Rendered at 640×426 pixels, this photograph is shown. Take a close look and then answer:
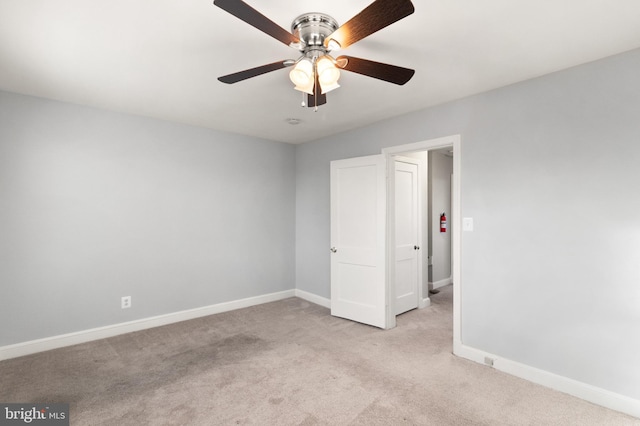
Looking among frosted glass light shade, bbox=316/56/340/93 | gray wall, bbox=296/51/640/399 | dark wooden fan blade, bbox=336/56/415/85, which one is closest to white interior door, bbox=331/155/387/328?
gray wall, bbox=296/51/640/399

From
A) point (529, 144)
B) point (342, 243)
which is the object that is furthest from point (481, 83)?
point (342, 243)

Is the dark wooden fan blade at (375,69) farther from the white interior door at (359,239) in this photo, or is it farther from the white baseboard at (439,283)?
the white baseboard at (439,283)

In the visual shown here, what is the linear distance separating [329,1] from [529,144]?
205cm

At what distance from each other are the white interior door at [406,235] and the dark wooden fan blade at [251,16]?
2.81 meters

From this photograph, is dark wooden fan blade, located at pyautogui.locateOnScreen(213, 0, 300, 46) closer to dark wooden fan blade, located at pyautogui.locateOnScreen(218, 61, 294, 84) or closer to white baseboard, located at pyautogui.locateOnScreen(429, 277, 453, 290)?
dark wooden fan blade, located at pyautogui.locateOnScreen(218, 61, 294, 84)

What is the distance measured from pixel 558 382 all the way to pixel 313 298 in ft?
10.1

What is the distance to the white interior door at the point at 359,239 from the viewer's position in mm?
3777

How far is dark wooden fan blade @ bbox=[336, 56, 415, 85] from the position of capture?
5.82ft

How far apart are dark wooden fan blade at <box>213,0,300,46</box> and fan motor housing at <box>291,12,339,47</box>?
25cm

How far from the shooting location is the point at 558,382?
2471mm

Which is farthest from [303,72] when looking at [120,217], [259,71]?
[120,217]

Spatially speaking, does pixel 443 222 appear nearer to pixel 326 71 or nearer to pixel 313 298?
pixel 313 298

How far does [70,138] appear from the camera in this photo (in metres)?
3.28

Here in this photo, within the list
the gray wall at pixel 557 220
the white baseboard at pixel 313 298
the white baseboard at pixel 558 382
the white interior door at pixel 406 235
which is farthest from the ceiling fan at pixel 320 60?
the white baseboard at pixel 313 298
